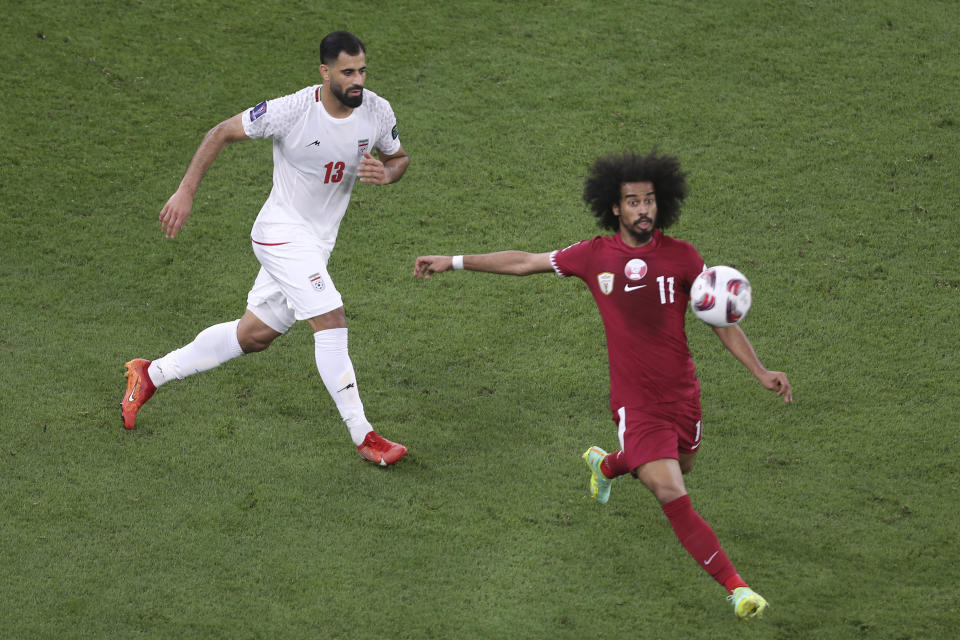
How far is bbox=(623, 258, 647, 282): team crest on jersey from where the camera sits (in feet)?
17.6

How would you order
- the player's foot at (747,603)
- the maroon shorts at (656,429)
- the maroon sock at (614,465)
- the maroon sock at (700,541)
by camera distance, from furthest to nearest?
1. the maroon sock at (614,465)
2. the maroon shorts at (656,429)
3. the maroon sock at (700,541)
4. the player's foot at (747,603)

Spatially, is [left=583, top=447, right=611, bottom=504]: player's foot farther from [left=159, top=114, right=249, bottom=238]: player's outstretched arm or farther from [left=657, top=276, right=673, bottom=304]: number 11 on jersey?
[left=159, top=114, right=249, bottom=238]: player's outstretched arm

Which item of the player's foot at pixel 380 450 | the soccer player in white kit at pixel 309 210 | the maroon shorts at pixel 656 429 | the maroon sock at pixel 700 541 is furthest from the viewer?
the player's foot at pixel 380 450

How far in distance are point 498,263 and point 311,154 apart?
54.0 inches

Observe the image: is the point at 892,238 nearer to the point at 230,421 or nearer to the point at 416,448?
the point at 416,448

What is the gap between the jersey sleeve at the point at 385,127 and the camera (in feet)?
21.6

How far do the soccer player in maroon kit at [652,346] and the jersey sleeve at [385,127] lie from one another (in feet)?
5.20

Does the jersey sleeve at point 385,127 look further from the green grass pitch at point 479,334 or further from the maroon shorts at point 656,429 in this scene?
the maroon shorts at point 656,429

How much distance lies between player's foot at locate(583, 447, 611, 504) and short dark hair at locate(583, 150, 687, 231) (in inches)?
47.1

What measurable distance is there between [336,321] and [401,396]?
1005 mm

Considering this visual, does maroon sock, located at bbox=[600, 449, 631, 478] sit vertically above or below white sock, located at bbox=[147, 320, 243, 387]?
below

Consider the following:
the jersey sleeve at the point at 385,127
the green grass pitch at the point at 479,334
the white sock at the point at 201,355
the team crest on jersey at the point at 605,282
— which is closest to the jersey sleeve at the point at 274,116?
the jersey sleeve at the point at 385,127

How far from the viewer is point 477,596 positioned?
212 inches

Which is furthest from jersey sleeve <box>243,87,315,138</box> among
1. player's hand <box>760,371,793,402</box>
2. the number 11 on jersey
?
player's hand <box>760,371,793,402</box>
